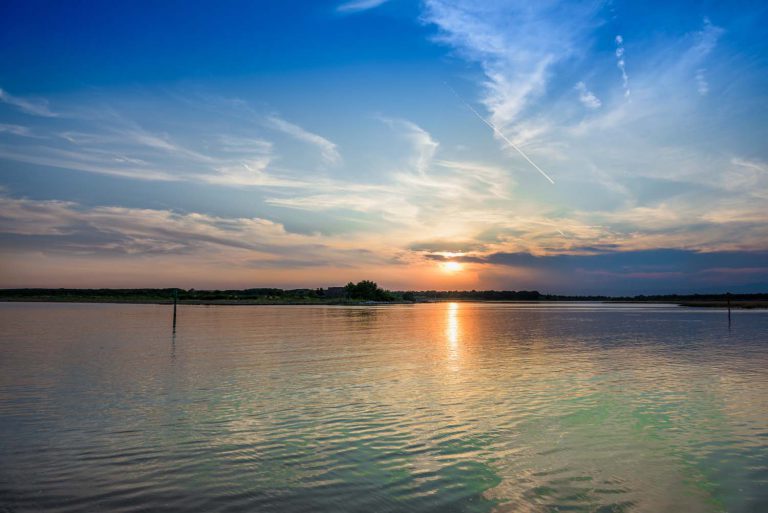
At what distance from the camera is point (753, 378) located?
1009 inches

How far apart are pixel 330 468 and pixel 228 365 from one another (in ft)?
63.7

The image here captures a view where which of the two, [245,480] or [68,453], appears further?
[68,453]

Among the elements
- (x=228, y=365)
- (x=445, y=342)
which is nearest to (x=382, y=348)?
(x=445, y=342)

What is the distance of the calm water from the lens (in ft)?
32.6

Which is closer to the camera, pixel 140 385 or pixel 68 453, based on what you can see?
pixel 68 453

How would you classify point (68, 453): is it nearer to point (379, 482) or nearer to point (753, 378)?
point (379, 482)

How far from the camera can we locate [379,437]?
14305mm

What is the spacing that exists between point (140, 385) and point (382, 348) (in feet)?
69.8

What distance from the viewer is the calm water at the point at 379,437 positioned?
993 cm

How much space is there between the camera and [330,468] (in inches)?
456

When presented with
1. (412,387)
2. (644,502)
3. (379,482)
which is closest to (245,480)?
(379,482)

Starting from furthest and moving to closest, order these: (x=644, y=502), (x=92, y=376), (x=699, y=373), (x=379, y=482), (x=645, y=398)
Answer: (x=699, y=373), (x=92, y=376), (x=645, y=398), (x=379, y=482), (x=644, y=502)

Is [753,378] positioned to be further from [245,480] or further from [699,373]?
[245,480]

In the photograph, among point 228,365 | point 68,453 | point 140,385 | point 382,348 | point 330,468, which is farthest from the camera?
point 382,348
